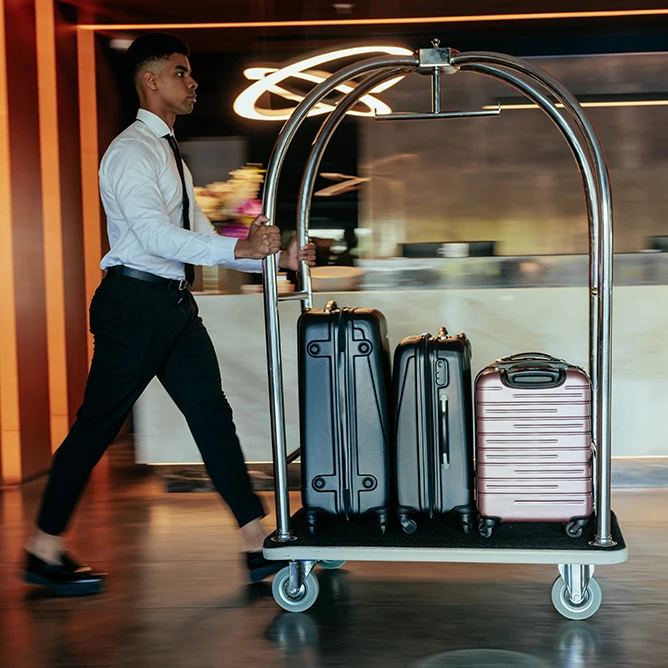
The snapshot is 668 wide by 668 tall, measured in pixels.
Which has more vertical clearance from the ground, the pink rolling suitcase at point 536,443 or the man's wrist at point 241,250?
the man's wrist at point 241,250

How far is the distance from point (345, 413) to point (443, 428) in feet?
0.86

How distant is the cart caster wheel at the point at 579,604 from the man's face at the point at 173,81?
1.72 meters

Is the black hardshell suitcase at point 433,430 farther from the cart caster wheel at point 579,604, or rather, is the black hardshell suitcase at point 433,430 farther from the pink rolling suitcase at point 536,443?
the cart caster wheel at point 579,604

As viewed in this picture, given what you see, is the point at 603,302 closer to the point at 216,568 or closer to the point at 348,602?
the point at 348,602

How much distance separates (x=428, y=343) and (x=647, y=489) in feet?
6.12

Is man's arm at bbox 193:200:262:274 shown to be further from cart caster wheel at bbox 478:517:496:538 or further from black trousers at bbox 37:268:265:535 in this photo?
cart caster wheel at bbox 478:517:496:538

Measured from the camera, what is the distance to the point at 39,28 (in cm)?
463

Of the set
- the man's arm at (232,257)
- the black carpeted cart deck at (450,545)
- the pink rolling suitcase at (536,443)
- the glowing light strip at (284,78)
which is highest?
the glowing light strip at (284,78)

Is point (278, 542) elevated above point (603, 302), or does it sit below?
below

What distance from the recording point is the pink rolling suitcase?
2.34 m

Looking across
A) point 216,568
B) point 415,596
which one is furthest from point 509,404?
point 216,568

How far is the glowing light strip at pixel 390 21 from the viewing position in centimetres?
486

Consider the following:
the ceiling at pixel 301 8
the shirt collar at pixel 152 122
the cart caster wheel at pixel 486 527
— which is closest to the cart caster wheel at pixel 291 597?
the cart caster wheel at pixel 486 527

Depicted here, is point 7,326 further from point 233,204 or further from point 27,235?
point 233,204
